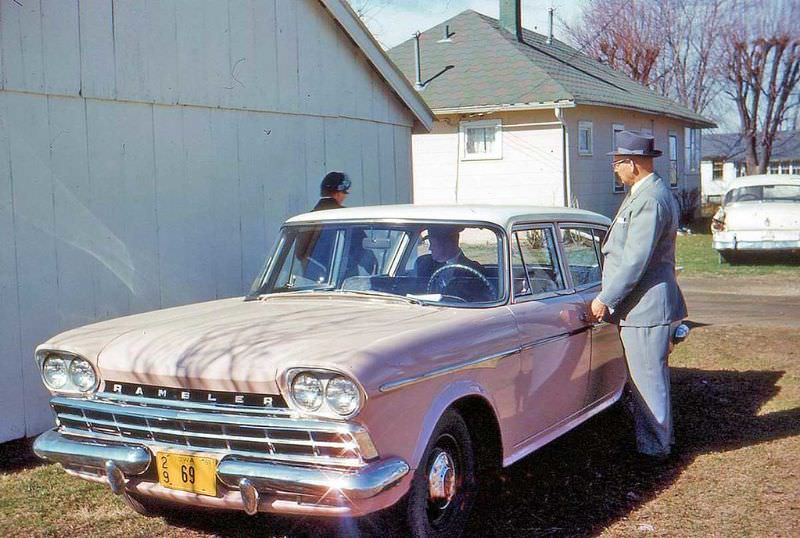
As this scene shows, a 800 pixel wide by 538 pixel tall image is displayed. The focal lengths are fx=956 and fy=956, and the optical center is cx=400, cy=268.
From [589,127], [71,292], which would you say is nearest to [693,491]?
[71,292]

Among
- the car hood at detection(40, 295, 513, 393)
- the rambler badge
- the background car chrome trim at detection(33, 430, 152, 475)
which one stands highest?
the car hood at detection(40, 295, 513, 393)

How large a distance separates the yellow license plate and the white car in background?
15000 millimetres

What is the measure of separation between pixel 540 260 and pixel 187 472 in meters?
2.47

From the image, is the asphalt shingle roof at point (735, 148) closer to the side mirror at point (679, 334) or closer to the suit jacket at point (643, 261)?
the side mirror at point (679, 334)

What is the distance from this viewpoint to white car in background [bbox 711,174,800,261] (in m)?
17.0

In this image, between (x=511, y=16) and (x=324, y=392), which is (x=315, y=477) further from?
(x=511, y=16)

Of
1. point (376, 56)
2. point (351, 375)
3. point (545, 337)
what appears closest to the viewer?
point (351, 375)

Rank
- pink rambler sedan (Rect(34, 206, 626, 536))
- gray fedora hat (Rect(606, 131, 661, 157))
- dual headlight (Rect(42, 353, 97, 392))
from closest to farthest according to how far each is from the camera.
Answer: pink rambler sedan (Rect(34, 206, 626, 536)) < dual headlight (Rect(42, 353, 97, 392)) < gray fedora hat (Rect(606, 131, 661, 157))

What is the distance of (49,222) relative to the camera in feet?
21.4

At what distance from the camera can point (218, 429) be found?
400 cm

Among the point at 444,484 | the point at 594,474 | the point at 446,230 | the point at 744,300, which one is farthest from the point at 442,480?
the point at 744,300

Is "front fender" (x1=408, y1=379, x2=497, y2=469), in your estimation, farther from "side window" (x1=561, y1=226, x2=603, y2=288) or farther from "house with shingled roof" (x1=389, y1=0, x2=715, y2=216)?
"house with shingled roof" (x1=389, y1=0, x2=715, y2=216)

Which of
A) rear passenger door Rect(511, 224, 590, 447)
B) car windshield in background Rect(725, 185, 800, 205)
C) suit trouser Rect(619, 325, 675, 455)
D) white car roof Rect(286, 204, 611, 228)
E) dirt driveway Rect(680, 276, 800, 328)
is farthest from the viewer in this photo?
car windshield in background Rect(725, 185, 800, 205)

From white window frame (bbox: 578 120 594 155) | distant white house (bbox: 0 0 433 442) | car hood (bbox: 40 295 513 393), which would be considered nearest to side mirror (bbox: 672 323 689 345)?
car hood (bbox: 40 295 513 393)
